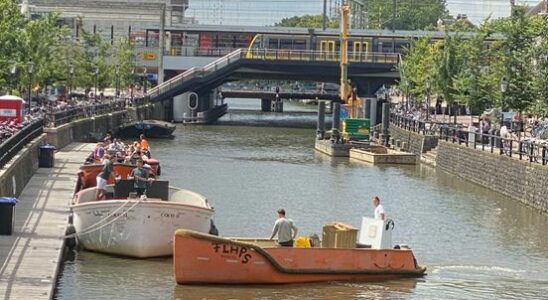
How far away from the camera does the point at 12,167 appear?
35969mm

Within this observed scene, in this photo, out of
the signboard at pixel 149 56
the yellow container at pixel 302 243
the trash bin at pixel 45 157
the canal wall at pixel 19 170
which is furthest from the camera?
the signboard at pixel 149 56

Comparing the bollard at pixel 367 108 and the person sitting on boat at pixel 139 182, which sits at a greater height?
the bollard at pixel 367 108

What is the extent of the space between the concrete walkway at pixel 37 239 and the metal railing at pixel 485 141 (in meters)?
17.3

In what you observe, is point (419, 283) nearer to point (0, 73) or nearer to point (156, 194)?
point (156, 194)

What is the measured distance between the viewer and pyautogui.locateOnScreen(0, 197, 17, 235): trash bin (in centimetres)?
2900

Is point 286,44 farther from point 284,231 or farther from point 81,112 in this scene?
point 284,231

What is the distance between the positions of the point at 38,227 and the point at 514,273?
11.7 m

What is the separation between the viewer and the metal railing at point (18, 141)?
3625 centimetres

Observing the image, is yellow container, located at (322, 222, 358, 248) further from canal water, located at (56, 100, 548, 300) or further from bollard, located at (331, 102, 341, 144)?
bollard, located at (331, 102, 341, 144)

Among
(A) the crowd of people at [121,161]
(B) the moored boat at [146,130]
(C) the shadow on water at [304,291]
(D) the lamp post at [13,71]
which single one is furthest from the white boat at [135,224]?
(B) the moored boat at [146,130]

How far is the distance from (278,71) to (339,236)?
82512 millimetres

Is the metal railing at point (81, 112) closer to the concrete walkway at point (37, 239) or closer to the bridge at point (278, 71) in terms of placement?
the bridge at point (278, 71)

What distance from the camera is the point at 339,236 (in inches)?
1135

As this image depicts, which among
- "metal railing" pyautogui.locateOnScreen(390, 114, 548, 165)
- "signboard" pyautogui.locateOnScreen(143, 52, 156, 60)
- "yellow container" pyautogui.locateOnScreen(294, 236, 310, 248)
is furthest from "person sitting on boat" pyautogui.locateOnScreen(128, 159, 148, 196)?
"signboard" pyautogui.locateOnScreen(143, 52, 156, 60)
